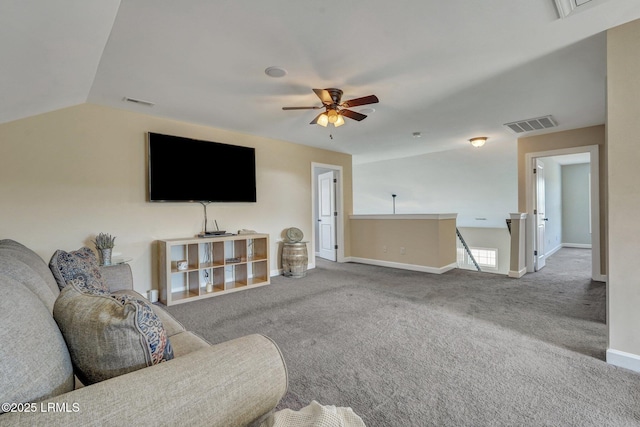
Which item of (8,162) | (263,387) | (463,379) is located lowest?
(463,379)

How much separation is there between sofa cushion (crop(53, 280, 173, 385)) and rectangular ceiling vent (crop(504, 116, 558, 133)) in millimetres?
4870

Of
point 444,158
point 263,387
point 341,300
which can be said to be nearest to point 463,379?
point 263,387

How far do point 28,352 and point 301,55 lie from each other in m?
2.28

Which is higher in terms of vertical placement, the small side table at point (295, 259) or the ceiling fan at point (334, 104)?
the ceiling fan at point (334, 104)

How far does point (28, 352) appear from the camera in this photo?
72 cm

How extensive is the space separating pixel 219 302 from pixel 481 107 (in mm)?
3947

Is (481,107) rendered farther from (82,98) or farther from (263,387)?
(82,98)

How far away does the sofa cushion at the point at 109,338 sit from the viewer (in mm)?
862

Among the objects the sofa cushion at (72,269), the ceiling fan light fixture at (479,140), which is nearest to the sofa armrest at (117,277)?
the sofa cushion at (72,269)

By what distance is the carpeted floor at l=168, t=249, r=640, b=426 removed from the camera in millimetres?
1610

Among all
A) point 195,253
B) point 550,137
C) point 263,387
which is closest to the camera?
point 263,387

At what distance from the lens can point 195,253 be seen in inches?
152

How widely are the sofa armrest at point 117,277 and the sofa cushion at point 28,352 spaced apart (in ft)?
5.65

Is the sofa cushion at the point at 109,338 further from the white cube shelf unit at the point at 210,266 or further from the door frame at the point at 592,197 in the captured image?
the door frame at the point at 592,197
